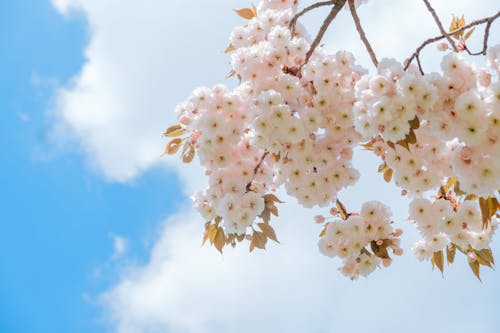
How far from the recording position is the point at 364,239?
270 cm

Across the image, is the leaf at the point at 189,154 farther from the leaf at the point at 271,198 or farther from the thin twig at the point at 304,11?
the thin twig at the point at 304,11

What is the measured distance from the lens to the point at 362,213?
2.71 meters

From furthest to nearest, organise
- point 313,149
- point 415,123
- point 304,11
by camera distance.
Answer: point 304,11
point 313,149
point 415,123

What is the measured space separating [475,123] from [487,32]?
2.24 ft

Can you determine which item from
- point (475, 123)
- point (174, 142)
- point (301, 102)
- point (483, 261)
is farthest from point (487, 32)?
point (174, 142)

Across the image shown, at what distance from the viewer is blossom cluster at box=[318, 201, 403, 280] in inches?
105

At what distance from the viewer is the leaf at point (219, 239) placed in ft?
9.36

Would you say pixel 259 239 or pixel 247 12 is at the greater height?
pixel 247 12

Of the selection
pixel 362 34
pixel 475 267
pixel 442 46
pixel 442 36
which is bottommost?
pixel 475 267

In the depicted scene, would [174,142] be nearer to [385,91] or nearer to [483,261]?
[385,91]

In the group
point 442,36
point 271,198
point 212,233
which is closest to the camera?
point 442,36

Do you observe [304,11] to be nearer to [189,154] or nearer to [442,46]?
[442,46]

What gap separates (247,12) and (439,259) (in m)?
1.86

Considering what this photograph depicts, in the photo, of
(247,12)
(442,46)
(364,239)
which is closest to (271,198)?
(364,239)
